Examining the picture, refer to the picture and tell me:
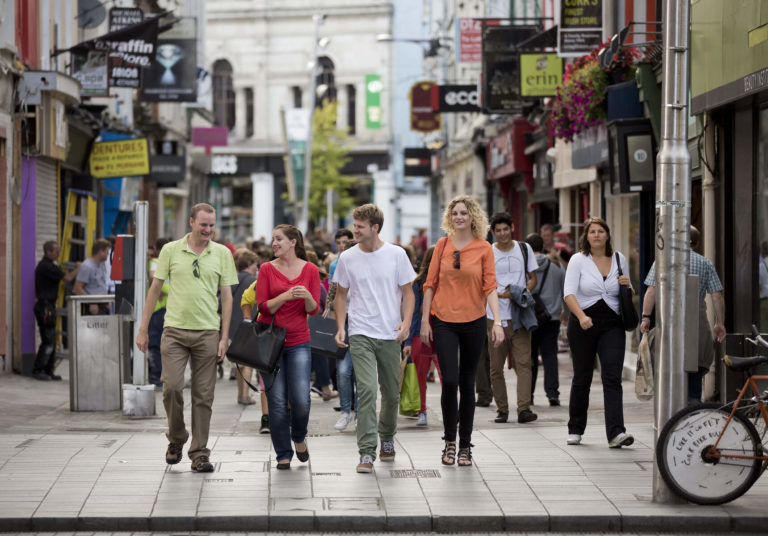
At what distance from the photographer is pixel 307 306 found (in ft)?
30.9

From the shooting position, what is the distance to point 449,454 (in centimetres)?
973

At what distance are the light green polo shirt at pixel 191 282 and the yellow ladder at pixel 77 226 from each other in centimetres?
1251

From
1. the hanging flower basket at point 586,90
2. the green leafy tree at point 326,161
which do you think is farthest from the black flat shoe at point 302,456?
the green leafy tree at point 326,161

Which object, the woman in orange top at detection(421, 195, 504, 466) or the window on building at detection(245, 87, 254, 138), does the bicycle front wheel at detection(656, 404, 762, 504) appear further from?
the window on building at detection(245, 87, 254, 138)

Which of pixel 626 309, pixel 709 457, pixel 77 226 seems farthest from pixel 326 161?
A: pixel 709 457

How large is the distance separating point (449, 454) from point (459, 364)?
2.12 ft

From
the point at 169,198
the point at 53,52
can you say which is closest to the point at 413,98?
the point at 169,198

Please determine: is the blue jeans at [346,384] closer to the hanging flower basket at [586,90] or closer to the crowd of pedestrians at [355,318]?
the crowd of pedestrians at [355,318]

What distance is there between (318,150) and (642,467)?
51.5m

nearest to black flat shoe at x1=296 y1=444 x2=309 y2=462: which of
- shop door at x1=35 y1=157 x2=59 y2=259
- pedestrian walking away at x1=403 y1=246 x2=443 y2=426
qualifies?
pedestrian walking away at x1=403 y1=246 x2=443 y2=426

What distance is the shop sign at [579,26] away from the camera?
61.8 feet

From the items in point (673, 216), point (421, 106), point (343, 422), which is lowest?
point (343, 422)

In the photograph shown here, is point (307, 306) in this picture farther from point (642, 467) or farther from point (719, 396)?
point (719, 396)

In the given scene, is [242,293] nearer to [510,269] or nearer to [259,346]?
[510,269]
